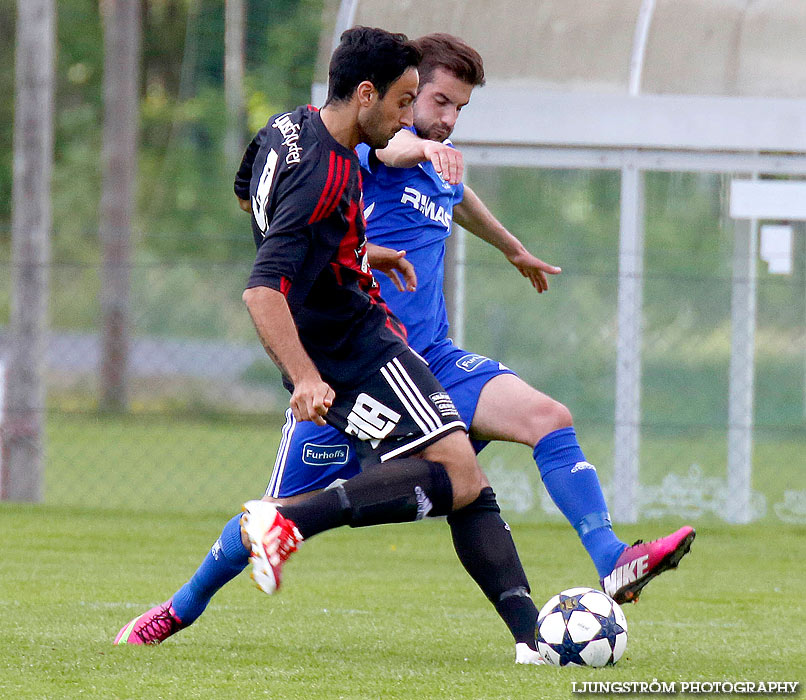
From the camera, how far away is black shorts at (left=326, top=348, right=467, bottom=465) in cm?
402

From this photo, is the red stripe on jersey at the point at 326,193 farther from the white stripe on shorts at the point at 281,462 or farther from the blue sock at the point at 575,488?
the blue sock at the point at 575,488

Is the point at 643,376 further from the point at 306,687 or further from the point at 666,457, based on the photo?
the point at 306,687

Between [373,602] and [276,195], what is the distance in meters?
2.47

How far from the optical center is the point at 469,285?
1008 centimetres

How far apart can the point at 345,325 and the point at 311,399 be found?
462 millimetres

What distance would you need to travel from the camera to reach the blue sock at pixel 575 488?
4.27m

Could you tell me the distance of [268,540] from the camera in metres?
3.66

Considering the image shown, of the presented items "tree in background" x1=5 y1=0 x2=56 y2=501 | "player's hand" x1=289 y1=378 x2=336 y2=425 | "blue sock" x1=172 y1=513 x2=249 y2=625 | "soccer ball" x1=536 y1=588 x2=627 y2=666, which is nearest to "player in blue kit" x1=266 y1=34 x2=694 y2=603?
"soccer ball" x1=536 y1=588 x2=627 y2=666

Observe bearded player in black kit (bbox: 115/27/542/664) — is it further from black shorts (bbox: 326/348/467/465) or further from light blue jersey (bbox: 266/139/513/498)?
light blue jersey (bbox: 266/139/513/498)

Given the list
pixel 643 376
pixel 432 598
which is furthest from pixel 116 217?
pixel 432 598

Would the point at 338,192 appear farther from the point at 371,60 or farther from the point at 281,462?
the point at 281,462

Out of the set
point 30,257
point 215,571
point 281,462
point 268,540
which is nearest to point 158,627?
point 215,571

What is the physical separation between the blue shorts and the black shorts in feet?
0.99

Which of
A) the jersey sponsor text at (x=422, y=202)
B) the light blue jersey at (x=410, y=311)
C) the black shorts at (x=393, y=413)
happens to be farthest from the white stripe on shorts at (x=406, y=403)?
the jersey sponsor text at (x=422, y=202)
